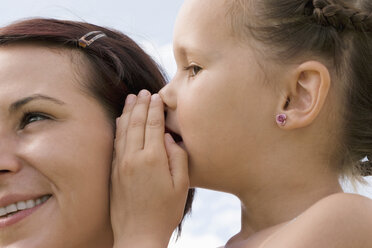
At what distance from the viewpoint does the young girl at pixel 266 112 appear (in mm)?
2449

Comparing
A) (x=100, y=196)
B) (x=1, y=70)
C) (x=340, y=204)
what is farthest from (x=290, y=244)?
(x=1, y=70)

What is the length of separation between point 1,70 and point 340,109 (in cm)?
159

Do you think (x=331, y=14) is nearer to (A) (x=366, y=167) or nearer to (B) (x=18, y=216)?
(A) (x=366, y=167)

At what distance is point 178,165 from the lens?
2.60m

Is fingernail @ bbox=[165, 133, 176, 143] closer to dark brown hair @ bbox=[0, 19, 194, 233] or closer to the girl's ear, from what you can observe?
dark brown hair @ bbox=[0, 19, 194, 233]

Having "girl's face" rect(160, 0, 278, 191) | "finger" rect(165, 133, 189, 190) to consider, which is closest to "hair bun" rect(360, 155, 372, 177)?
"girl's face" rect(160, 0, 278, 191)

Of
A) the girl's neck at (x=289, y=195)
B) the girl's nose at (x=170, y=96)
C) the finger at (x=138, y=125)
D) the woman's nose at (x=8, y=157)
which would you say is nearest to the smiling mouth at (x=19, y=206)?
the woman's nose at (x=8, y=157)

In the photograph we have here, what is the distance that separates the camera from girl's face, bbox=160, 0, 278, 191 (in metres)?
2.47

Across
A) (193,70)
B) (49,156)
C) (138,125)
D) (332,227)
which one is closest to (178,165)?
(138,125)

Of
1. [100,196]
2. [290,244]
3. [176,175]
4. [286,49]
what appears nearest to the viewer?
[290,244]

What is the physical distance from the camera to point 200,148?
100.0 inches

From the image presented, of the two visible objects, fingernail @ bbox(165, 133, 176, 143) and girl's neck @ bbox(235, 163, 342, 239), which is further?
fingernail @ bbox(165, 133, 176, 143)

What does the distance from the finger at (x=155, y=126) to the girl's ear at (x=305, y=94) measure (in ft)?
1.82

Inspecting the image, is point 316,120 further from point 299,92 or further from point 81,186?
point 81,186
